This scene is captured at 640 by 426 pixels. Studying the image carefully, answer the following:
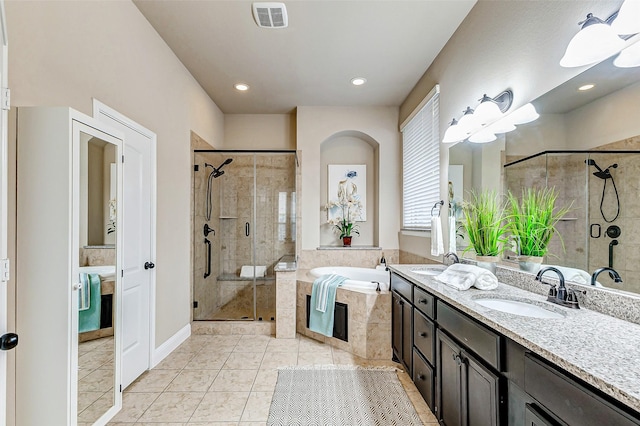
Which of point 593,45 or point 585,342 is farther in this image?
point 593,45

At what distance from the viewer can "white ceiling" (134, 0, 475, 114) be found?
7.73 feet

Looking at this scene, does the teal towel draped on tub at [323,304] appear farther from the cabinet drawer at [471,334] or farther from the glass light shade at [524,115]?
the glass light shade at [524,115]

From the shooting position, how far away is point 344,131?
441 centimetres

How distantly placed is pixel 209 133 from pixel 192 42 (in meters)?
1.43

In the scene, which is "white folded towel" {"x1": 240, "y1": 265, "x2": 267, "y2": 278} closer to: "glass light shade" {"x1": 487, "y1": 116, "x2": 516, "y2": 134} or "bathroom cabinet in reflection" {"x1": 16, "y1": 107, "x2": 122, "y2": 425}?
"bathroom cabinet in reflection" {"x1": 16, "y1": 107, "x2": 122, "y2": 425}

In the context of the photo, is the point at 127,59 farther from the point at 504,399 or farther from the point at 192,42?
the point at 504,399

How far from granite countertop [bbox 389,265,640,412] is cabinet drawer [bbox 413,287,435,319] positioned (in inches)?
14.4

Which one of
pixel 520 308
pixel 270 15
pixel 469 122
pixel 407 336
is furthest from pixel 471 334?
pixel 270 15

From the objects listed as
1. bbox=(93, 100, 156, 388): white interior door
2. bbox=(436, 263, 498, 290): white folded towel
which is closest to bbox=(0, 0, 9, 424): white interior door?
bbox=(93, 100, 156, 388): white interior door

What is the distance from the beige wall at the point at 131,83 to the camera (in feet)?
4.99

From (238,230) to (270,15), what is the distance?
2474 mm

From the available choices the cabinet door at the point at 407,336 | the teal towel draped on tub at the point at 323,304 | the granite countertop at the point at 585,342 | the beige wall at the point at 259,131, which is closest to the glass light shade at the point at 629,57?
the granite countertop at the point at 585,342

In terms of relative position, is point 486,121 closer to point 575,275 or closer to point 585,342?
point 575,275

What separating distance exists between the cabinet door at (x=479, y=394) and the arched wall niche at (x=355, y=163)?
3058 mm
